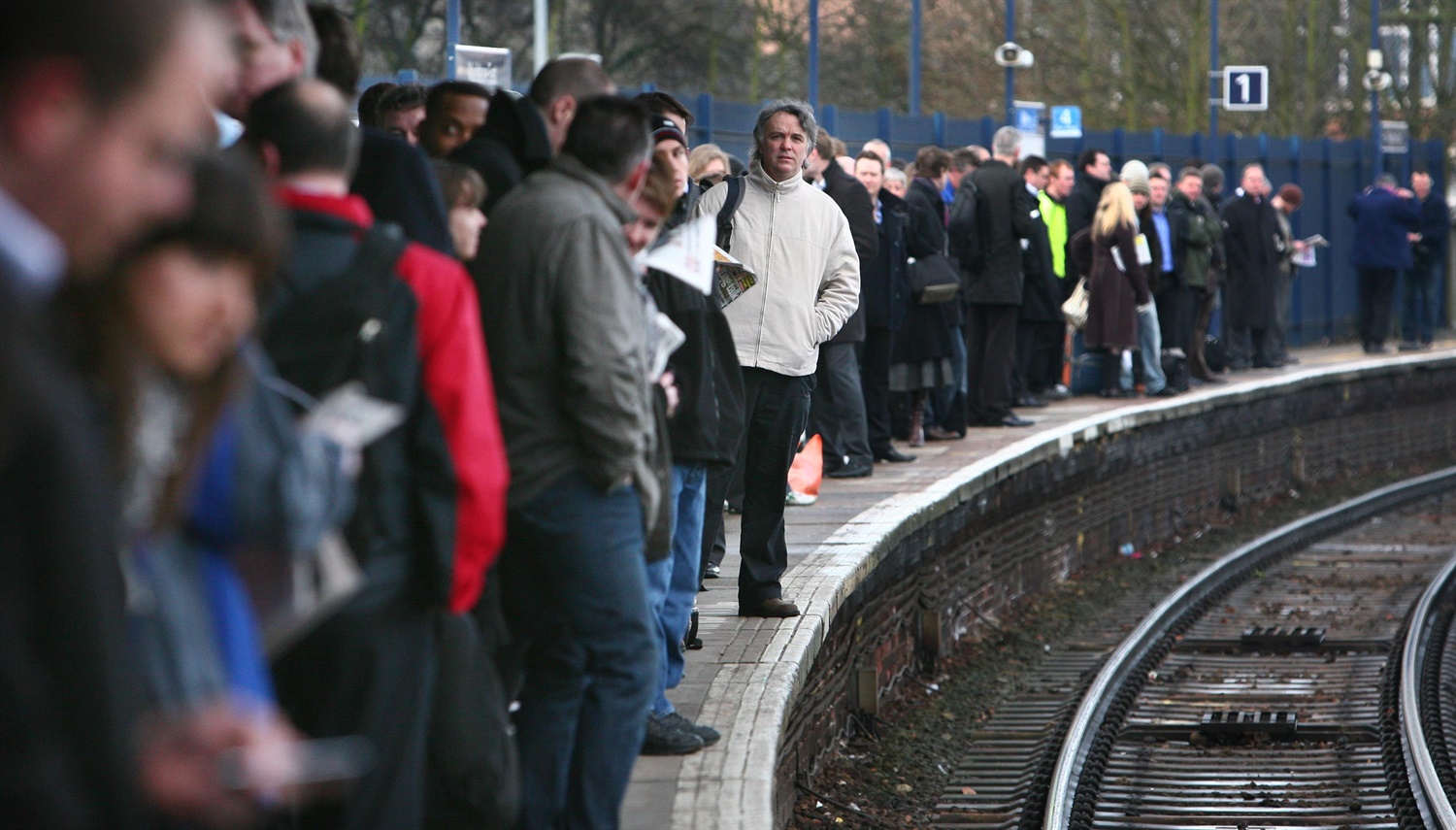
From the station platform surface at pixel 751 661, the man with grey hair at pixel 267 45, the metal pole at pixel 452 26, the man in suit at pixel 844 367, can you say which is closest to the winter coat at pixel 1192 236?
the station platform surface at pixel 751 661

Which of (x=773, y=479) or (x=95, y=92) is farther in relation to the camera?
(x=773, y=479)

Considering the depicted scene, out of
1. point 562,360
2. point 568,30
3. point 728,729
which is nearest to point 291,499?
point 562,360

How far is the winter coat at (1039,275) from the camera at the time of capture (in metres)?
13.9

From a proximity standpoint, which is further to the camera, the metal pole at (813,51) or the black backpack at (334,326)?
the metal pole at (813,51)

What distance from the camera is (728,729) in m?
5.96

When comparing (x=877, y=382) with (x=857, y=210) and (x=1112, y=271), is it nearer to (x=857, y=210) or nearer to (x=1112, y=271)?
(x=857, y=210)

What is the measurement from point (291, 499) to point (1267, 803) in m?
6.47

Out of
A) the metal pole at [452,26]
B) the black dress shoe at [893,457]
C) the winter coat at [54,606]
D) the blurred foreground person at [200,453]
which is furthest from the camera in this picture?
the black dress shoe at [893,457]

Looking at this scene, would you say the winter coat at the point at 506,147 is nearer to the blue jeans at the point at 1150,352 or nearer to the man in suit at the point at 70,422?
the man in suit at the point at 70,422

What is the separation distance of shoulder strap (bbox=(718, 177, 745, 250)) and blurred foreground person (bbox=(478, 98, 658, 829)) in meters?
2.80

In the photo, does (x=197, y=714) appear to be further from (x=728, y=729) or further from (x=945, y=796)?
(x=945, y=796)

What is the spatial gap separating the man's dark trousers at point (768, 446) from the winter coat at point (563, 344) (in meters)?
2.78

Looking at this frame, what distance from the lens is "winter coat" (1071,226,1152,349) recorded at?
50.1 feet

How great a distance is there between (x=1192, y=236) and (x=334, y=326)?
1434 centimetres
